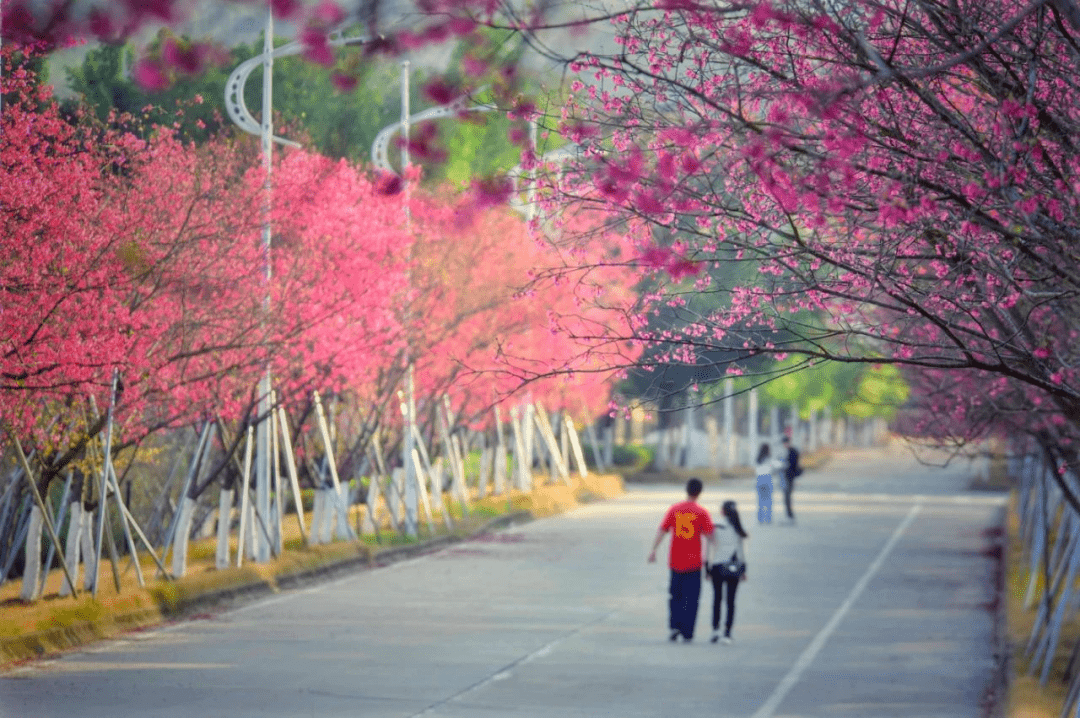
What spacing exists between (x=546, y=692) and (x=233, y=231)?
23.0ft

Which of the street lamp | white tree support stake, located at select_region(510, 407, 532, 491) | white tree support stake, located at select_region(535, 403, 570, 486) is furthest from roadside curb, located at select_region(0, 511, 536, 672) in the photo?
white tree support stake, located at select_region(535, 403, 570, 486)

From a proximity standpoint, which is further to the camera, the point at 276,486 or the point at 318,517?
the point at 318,517

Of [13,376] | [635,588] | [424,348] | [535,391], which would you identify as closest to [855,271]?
[13,376]

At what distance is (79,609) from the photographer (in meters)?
17.8

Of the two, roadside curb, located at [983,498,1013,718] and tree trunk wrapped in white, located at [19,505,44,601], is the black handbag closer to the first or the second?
roadside curb, located at [983,498,1013,718]

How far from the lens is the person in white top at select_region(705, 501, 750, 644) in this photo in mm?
18547

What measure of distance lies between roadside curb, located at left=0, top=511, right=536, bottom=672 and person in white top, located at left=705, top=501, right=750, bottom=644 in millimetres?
5654

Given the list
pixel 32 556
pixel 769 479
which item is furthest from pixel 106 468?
pixel 769 479

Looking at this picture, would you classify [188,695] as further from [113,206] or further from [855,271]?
[855,271]

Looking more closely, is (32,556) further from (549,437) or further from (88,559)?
(549,437)

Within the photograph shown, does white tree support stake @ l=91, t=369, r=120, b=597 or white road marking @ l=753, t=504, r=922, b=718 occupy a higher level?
white tree support stake @ l=91, t=369, r=120, b=597

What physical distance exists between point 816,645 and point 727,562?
3.91ft

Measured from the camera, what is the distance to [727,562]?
18750 millimetres

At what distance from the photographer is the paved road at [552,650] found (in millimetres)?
14125
